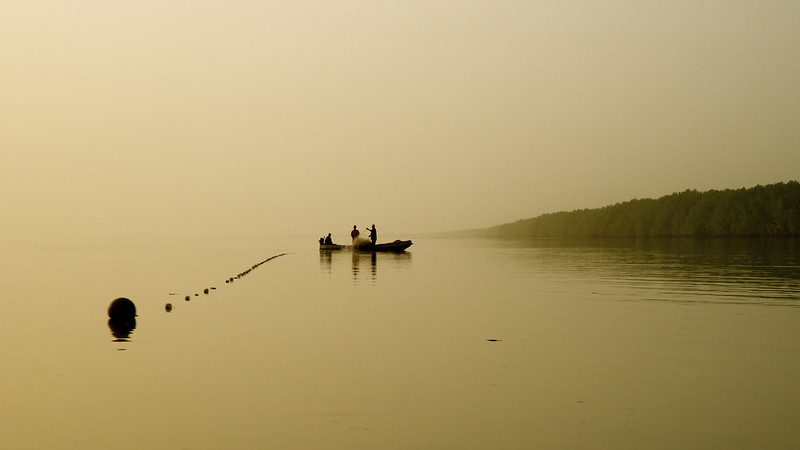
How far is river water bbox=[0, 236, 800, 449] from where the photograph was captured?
11.8m

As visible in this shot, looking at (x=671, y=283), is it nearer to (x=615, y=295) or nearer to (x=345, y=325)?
(x=615, y=295)

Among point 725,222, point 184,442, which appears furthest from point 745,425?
point 725,222

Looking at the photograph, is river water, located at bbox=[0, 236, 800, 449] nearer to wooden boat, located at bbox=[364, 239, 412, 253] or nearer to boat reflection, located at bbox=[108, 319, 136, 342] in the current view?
boat reflection, located at bbox=[108, 319, 136, 342]

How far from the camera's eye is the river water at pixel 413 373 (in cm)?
1181

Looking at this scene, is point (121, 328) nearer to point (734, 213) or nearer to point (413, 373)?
point (413, 373)

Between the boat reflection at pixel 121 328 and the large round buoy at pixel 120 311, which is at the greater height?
the large round buoy at pixel 120 311

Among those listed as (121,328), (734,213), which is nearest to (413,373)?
(121,328)

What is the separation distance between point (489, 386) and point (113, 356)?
997cm

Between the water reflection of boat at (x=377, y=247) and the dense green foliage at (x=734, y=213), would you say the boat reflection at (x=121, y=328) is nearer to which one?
the water reflection of boat at (x=377, y=247)

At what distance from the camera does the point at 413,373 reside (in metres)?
16.3

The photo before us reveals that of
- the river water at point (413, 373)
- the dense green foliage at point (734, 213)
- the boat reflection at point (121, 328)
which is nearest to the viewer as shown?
the river water at point (413, 373)

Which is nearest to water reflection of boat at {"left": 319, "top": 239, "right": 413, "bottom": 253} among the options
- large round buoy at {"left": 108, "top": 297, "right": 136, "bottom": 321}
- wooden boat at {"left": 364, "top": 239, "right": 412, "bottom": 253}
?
wooden boat at {"left": 364, "top": 239, "right": 412, "bottom": 253}

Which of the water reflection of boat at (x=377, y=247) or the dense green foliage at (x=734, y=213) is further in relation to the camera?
the dense green foliage at (x=734, y=213)

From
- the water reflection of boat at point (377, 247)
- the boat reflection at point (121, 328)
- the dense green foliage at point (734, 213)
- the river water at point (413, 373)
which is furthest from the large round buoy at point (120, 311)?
the dense green foliage at point (734, 213)
